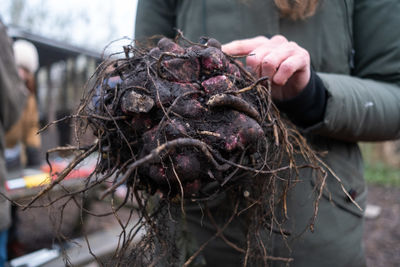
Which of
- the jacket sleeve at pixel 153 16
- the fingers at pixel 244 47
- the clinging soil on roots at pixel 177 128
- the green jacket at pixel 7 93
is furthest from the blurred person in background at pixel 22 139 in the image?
the fingers at pixel 244 47

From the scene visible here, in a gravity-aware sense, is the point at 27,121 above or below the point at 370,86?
below

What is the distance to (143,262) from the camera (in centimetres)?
71

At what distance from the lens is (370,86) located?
94 cm

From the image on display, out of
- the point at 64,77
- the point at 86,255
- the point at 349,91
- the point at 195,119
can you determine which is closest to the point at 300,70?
the point at 349,91

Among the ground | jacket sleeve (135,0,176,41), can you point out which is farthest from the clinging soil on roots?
the ground

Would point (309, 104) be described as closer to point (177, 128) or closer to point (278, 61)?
point (278, 61)

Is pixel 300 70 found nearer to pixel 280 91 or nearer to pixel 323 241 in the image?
pixel 280 91

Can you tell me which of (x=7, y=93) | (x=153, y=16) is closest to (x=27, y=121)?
(x=7, y=93)

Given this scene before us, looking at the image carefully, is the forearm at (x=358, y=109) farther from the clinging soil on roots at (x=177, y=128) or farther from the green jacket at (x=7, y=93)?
the green jacket at (x=7, y=93)

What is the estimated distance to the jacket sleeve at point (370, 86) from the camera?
2.89ft

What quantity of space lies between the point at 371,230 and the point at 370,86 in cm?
347

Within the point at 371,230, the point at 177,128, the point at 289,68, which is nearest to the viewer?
the point at 177,128

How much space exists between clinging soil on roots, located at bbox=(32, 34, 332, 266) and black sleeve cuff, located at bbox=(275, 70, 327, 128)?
0.11 meters

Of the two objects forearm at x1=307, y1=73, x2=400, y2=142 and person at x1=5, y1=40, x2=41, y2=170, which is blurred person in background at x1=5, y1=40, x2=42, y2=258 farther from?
forearm at x1=307, y1=73, x2=400, y2=142
